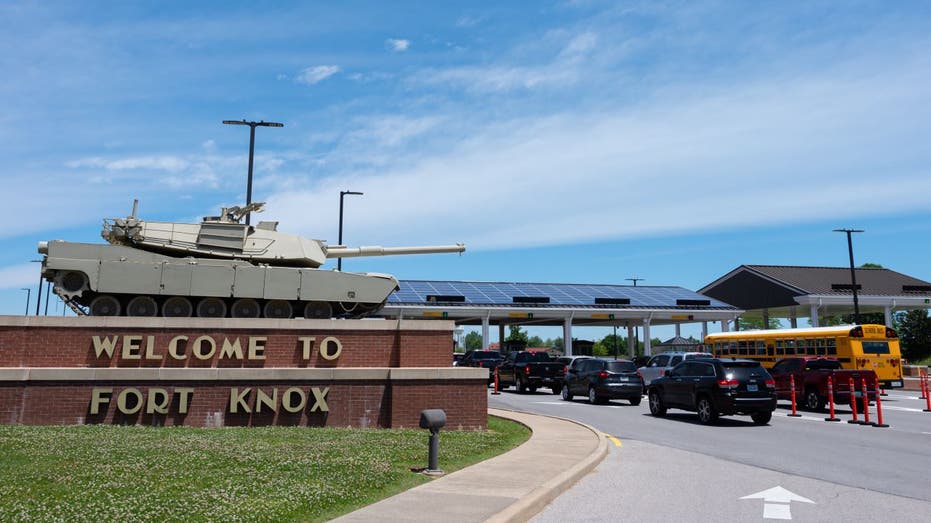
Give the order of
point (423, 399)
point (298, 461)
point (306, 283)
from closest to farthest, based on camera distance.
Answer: point (298, 461) < point (423, 399) < point (306, 283)

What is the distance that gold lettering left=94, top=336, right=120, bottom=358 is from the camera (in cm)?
1356

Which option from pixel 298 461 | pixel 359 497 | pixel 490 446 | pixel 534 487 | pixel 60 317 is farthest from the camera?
pixel 60 317

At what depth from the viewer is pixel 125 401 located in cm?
1341

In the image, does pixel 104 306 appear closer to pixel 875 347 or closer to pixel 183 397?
pixel 183 397

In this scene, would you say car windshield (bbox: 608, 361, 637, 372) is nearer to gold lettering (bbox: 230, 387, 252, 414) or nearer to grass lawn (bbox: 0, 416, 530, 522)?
grass lawn (bbox: 0, 416, 530, 522)

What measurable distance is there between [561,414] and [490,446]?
8.24 m

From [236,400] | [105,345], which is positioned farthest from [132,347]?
[236,400]

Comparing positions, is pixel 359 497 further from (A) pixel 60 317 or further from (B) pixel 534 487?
(A) pixel 60 317

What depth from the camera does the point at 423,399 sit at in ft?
47.3

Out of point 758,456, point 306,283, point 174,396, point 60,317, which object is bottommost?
point 758,456

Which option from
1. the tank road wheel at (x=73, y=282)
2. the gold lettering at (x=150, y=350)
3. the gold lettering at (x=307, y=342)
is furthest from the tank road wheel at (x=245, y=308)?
the tank road wheel at (x=73, y=282)

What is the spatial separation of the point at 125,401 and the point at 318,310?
465 cm

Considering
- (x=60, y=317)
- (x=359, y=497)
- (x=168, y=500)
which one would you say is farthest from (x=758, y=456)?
(x=60, y=317)

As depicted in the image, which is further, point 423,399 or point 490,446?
point 423,399
